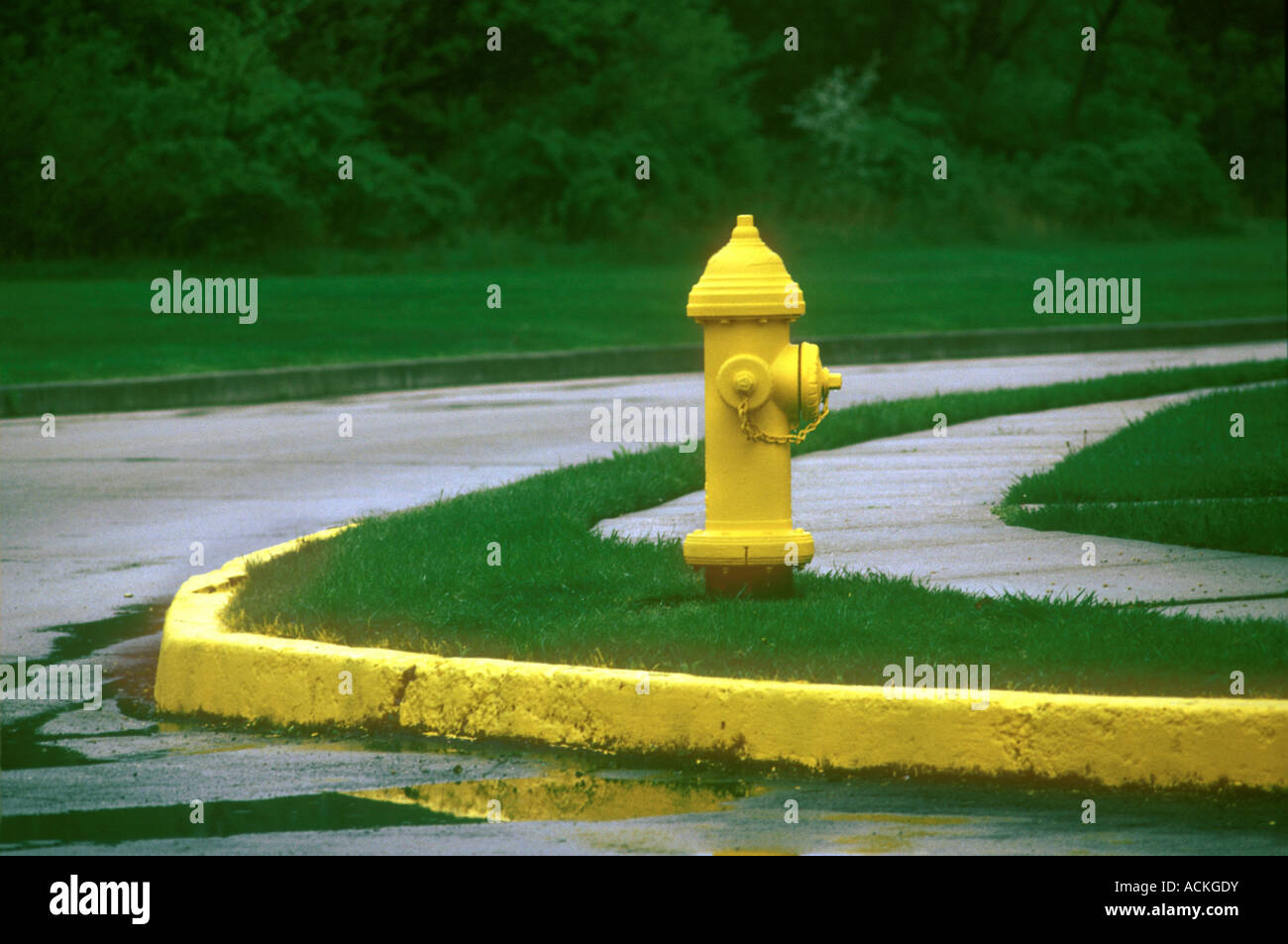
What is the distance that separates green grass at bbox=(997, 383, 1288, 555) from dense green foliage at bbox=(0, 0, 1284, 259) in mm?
21731

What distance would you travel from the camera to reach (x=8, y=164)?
94.6 ft

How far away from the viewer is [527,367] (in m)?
18.9

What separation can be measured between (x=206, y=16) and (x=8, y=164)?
174 inches

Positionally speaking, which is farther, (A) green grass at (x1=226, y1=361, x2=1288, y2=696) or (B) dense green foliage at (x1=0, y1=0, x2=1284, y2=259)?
(B) dense green foliage at (x1=0, y1=0, x2=1284, y2=259)

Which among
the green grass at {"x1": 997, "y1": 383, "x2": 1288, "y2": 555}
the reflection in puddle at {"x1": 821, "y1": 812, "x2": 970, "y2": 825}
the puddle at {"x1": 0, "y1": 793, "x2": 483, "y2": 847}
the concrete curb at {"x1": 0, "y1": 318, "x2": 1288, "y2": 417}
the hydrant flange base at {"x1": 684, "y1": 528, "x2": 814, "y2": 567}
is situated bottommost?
the reflection in puddle at {"x1": 821, "y1": 812, "x2": 970, "y2": 825}

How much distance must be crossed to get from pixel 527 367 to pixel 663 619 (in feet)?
43.0

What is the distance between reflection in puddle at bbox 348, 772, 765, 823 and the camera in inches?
180

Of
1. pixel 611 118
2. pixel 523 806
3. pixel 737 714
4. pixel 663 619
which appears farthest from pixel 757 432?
pixel 611 118

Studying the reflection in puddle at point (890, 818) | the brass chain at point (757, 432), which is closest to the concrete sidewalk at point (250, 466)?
the brass chain at point (757, 432)

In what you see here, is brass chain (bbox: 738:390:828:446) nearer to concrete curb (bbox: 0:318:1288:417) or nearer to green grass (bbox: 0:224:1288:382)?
concrete curb (bbox: 0:318:1288:417)

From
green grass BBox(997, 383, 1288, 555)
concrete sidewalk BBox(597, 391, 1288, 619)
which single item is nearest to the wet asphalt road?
concrete sidewalk BBox(597, 391, 1288, 619)

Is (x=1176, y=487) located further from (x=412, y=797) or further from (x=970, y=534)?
(x=412, y=797)

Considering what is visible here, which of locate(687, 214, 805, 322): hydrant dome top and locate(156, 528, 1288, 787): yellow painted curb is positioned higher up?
locate(687, 214, 805, 322): hydrant dome top

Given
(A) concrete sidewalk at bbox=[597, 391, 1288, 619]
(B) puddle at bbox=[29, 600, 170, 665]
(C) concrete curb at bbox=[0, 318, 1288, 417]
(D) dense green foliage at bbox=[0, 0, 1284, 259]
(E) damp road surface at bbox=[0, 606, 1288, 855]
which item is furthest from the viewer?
(D) dense green foliage at bbox=[0, 0, 1284, 259]
